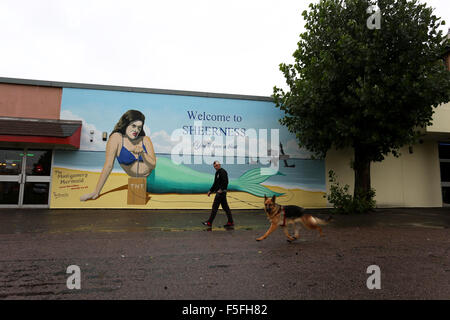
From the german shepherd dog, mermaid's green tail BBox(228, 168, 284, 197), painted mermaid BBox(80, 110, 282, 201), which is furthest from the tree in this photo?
painted mermaid BBox(80, 110, 282, 201)

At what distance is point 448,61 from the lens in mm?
13070

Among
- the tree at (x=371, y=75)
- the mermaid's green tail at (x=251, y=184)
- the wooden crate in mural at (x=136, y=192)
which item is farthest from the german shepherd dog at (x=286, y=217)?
the wooden crate in mural at (x=136, y=192)

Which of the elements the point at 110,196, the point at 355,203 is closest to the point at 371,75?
the point at 355,203

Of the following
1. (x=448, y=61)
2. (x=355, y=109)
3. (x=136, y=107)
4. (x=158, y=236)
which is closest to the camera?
(x=158, y=236)

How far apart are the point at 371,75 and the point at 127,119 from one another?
980cm

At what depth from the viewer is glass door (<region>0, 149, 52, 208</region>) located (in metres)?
10.4

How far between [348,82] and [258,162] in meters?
5.01

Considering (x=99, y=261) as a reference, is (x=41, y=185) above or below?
above

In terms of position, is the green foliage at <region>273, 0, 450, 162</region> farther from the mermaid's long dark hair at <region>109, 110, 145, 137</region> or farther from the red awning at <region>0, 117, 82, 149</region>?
the red awning at <region>0, 117, 82, 149</region>

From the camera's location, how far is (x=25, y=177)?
10.5 metres

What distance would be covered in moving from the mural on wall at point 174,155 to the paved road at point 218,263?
176 inches

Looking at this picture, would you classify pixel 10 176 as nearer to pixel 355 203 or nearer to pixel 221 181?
pixel 221 181
